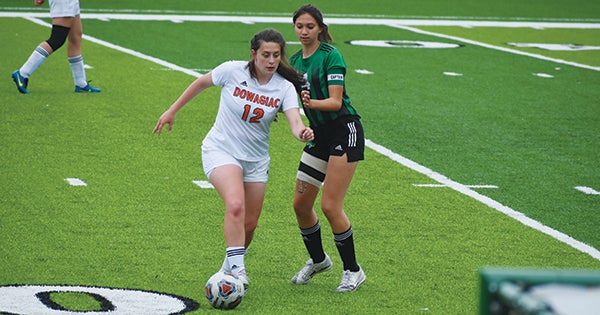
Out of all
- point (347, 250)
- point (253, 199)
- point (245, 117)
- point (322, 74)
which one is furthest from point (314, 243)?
point (322, 74)

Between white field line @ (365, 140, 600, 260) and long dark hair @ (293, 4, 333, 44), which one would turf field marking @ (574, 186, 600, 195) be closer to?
Result: white field line @ (365, 140, 600, 260)

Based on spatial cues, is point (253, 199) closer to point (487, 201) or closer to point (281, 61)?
point (281, 61)

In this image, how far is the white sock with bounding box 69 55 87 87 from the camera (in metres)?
14.7

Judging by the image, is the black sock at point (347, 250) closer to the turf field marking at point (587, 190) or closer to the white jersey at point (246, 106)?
the white jersey at point (246, 106)

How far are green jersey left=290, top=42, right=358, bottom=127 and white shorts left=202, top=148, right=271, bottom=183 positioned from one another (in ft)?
1.49

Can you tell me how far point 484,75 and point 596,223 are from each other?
9.11 meters

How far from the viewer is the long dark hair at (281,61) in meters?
6.96

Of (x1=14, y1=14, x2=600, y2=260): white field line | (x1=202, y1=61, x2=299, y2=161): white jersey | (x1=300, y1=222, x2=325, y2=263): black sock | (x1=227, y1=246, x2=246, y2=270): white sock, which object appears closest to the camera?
(x1=227, y1=246, x2=246, y2=270): white sock

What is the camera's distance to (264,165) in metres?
7.18

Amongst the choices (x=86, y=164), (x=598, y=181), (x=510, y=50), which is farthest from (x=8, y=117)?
(x=510, y=50)

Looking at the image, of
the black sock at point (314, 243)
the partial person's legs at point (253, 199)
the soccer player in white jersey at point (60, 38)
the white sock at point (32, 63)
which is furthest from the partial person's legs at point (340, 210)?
the white sock at point (32, 63)

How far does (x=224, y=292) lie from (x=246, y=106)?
1170 millimetres

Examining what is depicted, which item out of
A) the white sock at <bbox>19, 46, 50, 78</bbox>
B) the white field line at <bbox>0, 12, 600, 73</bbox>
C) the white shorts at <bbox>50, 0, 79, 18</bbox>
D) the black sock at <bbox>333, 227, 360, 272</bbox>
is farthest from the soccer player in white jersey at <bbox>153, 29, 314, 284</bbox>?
the white field line at <bbox>0, 12, 600, 73</bbox>

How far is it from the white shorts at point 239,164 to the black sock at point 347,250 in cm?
65
